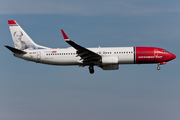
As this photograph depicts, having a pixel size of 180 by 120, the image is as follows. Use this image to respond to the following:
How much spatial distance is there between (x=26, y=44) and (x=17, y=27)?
418 centimetres

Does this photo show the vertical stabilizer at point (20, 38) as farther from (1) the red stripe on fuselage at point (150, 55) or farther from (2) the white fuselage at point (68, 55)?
(1) the red stripe on fuselage at point (150, 55)

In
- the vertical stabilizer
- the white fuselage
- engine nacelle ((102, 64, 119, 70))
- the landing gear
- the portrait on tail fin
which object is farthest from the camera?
the portrait on tail fin

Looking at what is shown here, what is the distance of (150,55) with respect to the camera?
53375 mm

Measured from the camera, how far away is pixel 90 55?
52656mm

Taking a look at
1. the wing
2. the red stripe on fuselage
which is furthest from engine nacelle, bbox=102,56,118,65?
the red stripe on fuselage

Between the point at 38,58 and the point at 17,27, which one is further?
the point at 17,27

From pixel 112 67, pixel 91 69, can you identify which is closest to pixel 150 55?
pixel 112 67

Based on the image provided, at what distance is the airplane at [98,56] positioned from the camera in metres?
53.0

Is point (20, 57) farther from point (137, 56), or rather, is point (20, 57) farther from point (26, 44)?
point (137, 56)

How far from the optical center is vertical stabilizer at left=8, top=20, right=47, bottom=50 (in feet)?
189

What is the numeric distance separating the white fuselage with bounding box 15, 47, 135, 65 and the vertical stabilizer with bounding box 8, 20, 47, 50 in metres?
2.44

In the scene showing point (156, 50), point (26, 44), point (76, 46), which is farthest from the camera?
point (26, 44)

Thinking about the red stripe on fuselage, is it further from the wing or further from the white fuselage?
the wing

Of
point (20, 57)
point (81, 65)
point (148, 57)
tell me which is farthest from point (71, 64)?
point (148, 57)
